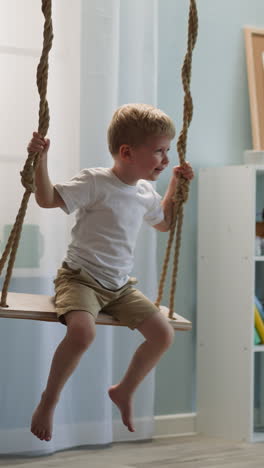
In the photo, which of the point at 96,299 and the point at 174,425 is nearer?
the point at 96,299

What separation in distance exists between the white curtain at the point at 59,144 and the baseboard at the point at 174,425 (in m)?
0.31

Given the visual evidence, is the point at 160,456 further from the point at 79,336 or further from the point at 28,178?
the point at 28,178

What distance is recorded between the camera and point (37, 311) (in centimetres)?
194

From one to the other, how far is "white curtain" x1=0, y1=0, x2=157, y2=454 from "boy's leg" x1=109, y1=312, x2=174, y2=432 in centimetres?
82

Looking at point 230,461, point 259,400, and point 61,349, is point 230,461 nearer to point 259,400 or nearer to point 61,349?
point 259,400

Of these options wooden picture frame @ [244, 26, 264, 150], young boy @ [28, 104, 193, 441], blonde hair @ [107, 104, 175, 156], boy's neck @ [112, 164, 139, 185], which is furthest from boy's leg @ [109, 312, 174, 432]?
wooden picture frame @ [244, 26, 264, 150]

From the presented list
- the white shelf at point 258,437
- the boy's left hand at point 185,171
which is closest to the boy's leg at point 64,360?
the boy's left hand at point 185,171

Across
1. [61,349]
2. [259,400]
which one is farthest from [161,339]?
[259,400]

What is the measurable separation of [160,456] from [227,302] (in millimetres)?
688

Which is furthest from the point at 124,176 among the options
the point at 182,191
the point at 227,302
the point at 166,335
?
the point at 227,302

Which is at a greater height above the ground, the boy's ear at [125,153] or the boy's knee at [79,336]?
the boy's ear at [125,153]

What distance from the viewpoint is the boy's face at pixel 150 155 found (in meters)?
2.11

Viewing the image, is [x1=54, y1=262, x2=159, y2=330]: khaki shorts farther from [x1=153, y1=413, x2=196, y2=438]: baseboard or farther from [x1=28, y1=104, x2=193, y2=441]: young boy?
[x1=153, y1=413, x2=196, y2=438]: baseboard

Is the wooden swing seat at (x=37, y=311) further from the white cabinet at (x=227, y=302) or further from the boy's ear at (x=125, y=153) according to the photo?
the white cabinet at (x=227, y=302)
